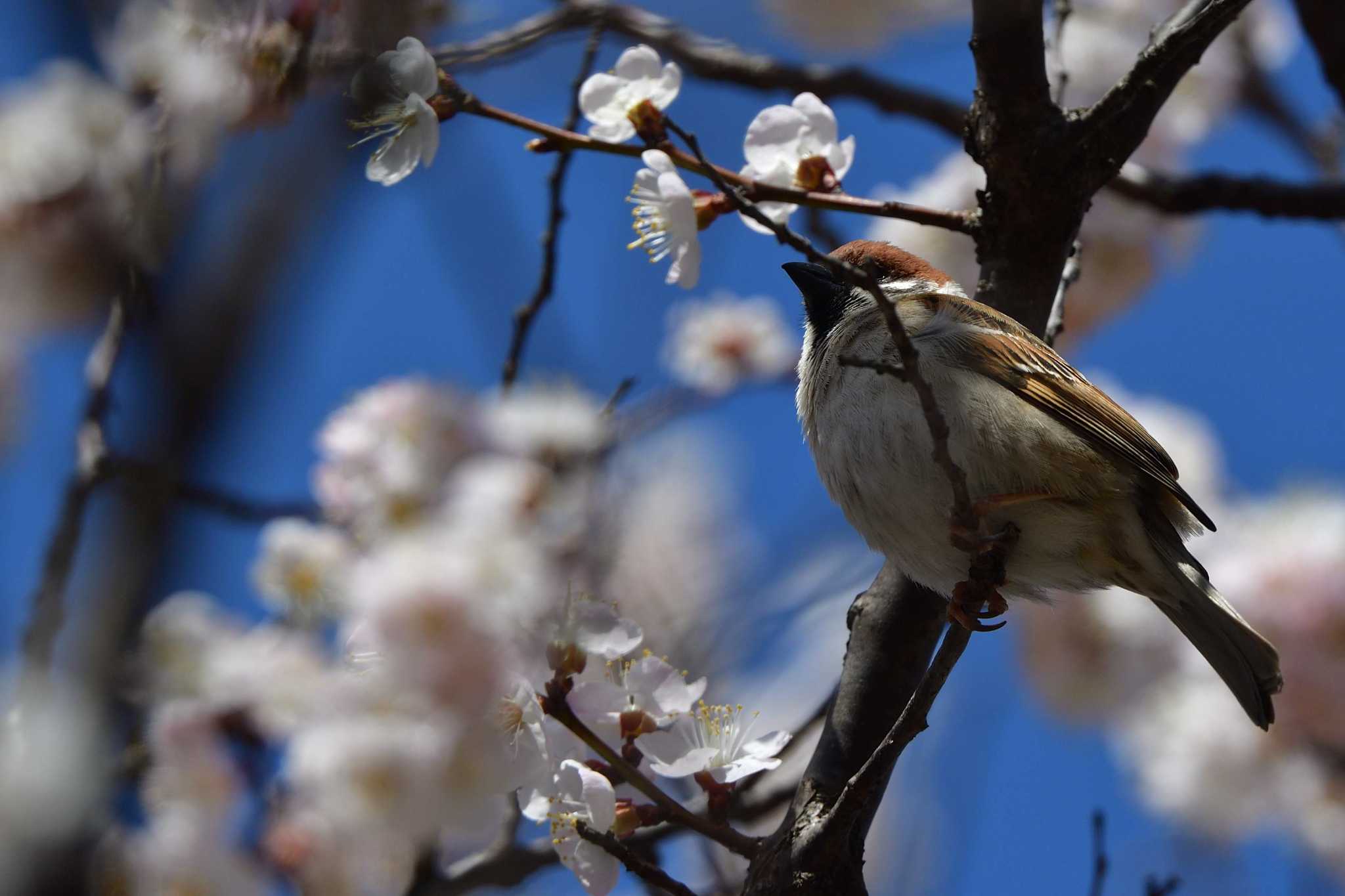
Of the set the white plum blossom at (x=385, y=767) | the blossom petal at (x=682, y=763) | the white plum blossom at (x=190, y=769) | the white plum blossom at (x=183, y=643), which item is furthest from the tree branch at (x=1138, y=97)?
the white plum blossom at (x=190, y=769)

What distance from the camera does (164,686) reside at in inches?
89.1

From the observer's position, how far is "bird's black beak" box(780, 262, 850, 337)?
10.1 feet

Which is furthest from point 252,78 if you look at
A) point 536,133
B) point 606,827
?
point 606,827

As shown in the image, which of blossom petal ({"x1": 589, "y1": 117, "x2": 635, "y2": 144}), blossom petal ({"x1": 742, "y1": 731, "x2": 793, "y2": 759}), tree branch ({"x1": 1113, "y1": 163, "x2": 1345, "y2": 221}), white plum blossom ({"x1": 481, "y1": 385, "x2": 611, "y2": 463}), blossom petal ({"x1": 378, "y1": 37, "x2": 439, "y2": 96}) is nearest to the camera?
blossom petal ({"x1": 378, "y1": 37, "x2": 439, "y2": 96})

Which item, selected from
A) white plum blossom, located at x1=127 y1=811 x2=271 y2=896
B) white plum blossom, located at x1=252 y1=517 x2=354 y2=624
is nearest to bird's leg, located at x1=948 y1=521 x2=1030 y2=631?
white plum blossom, located at x1=127 y1=811 x2=271 y2=896

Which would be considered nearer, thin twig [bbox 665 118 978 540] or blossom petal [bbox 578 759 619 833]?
thin twig [bbox 665 118 978 540]

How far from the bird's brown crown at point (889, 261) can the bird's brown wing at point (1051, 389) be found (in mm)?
751

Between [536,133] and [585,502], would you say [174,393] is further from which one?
[536,133]

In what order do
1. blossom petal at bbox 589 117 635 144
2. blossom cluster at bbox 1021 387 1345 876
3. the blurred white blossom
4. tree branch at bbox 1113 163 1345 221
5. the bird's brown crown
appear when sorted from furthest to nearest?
blossom cluster at bbox 1021 387 1345 876 < the blurred white blossom < tree branch at bbox 1113 163 1345 221 < the bird's brown crown < blossom petal at bbox 589 117 635 144

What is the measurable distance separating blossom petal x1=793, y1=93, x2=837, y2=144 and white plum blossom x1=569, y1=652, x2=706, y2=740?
3.87 feet

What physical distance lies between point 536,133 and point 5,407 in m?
2.10

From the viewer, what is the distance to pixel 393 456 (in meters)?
3.29

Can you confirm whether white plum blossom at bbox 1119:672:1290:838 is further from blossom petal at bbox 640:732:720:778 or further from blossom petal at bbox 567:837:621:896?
blossom petal at bbox 567:837:621:896

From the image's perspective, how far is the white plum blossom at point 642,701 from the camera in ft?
6.79
